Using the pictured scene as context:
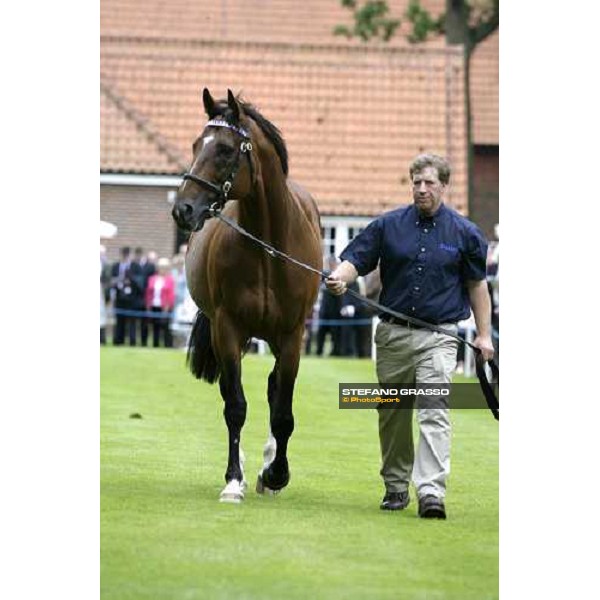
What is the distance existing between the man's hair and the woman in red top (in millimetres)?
3934

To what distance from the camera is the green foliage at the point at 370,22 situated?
12.5 m

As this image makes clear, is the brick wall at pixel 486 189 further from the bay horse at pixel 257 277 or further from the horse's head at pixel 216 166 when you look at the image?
the horse's head at pixel 216 166

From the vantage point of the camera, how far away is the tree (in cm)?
1223

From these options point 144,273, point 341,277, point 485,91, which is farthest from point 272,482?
point 144,273

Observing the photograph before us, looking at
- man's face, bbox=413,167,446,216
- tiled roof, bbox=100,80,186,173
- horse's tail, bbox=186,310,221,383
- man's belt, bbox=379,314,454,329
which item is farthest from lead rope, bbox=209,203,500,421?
horse's tail, bbox=186,310,221,383

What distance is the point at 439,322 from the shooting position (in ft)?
38.6

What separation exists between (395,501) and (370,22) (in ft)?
9.89

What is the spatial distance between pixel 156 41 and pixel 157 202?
1064 millimetres

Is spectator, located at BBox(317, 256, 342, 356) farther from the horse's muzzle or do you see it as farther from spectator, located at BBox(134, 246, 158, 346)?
the horse's muzzle

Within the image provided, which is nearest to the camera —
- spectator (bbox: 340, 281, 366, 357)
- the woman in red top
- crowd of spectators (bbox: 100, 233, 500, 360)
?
crowd of spectators (bbox: 100, 233, 500, 360)
